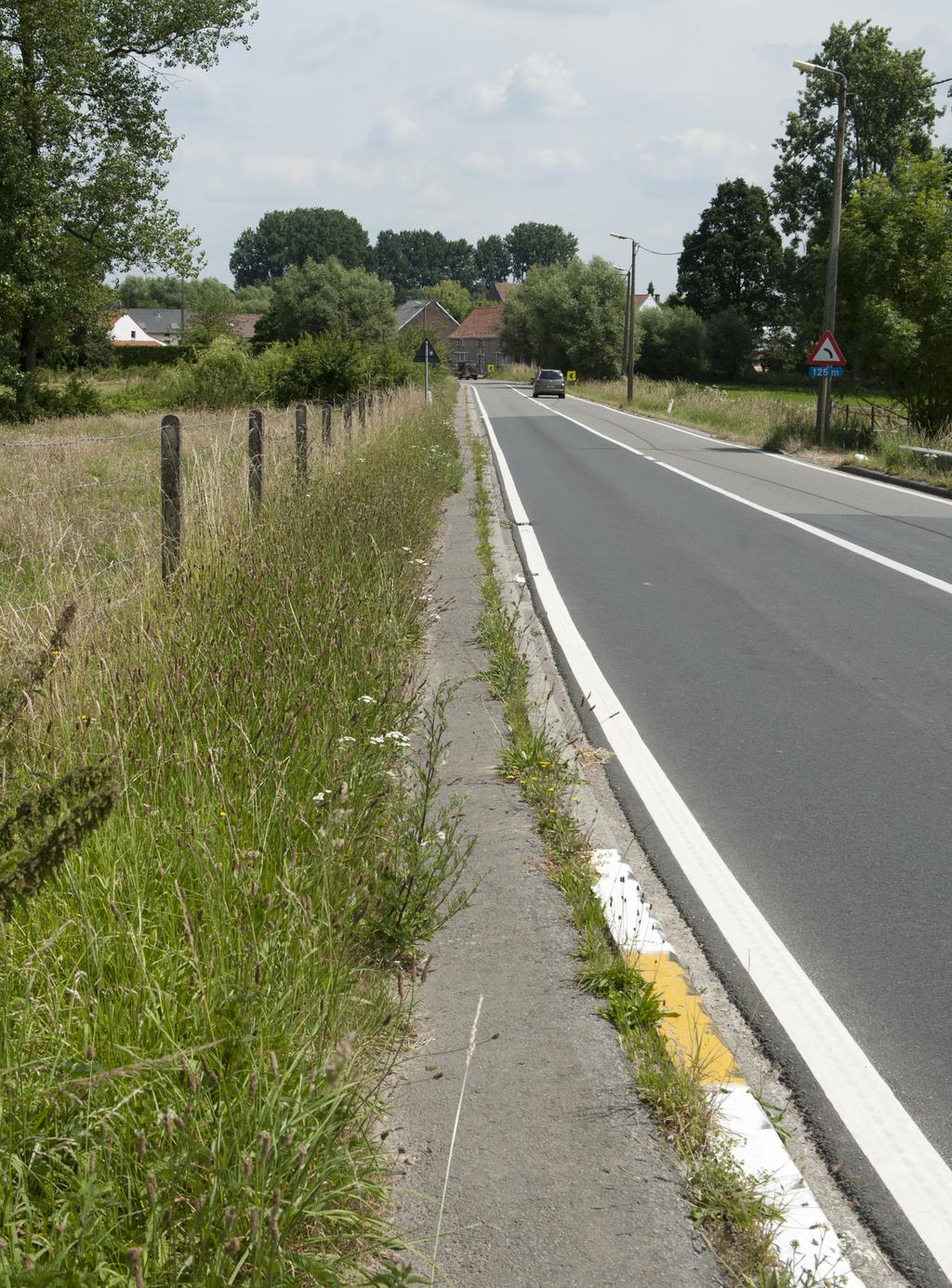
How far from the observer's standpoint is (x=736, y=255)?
87.4 metres

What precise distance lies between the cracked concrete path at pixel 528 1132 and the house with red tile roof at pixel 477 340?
5378 inches


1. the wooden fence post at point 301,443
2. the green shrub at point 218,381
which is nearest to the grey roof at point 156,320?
Answer: the green shrub at point 218,381

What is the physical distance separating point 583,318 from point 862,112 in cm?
2901

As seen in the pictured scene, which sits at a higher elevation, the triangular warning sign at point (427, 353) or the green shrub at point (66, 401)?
the triangular warning sign at point (427, 353)

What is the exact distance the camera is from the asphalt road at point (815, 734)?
11.7ft

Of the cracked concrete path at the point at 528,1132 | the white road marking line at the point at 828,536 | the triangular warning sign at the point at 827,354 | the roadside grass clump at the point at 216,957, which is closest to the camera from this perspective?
the roadside grass clump at the point at 216,957

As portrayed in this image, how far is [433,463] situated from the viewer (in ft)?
57.2

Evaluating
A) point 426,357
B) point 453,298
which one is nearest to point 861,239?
point 426,357

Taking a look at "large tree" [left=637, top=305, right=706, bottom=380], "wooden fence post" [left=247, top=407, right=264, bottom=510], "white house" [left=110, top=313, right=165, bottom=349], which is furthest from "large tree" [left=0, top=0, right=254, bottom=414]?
"white house" [left=110, top=313, right=165, bottom=349]

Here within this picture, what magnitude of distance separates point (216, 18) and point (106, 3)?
3060 mm

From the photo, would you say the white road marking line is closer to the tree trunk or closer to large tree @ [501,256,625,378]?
the tree trunk

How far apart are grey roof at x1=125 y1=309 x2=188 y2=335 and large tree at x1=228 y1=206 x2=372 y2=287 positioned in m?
46.0

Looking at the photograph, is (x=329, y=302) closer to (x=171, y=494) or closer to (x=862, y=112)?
(x=862, y=112)

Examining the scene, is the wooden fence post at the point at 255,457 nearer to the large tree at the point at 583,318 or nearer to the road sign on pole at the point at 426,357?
the road sign on pole at the point at 426,357
